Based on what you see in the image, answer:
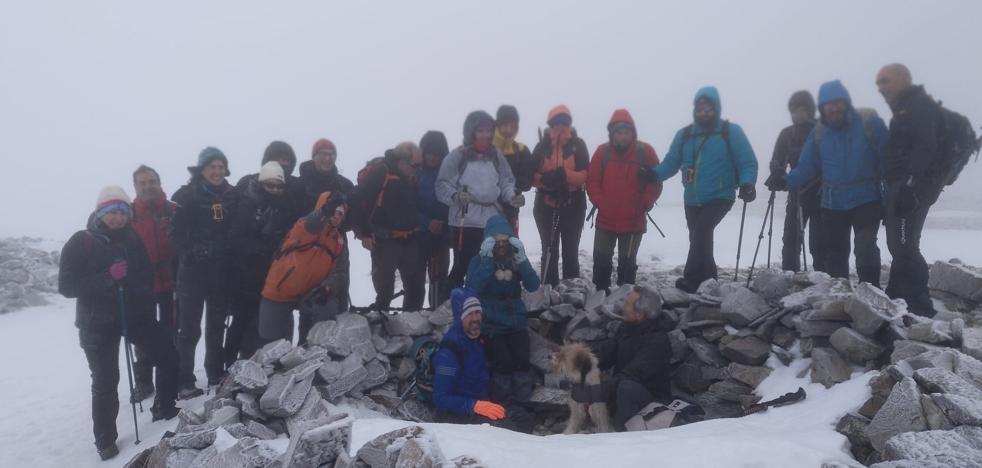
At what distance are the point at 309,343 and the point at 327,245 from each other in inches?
43.5

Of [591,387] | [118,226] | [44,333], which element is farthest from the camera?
[44,333]

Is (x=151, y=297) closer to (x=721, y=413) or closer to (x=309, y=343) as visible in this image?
(x=309, y=343)

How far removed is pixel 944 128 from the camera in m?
5.73

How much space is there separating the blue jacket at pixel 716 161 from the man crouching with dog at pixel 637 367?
1.75 meters

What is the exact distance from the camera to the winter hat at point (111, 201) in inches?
A: 238

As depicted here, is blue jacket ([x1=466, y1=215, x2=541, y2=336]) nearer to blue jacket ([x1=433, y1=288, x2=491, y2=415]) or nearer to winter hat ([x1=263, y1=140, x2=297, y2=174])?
blue jacket ([x1=433, y1=288, x2=491, y2=415])

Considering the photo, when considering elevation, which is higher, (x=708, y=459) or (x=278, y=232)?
(x=278, y=232)

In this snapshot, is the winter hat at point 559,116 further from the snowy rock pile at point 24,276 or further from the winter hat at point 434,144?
the snowy rock pile at point 24,276

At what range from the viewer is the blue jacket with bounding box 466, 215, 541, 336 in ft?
21.1

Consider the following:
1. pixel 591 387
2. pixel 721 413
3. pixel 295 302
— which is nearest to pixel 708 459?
pixel 591 387

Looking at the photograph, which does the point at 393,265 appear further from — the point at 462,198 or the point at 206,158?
the point at 206,158

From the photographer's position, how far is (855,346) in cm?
498

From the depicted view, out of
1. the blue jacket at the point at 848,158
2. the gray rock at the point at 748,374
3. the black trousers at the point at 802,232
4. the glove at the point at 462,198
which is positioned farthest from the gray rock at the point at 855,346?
the glove at the point at 462,198

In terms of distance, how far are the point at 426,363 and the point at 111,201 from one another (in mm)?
3781
